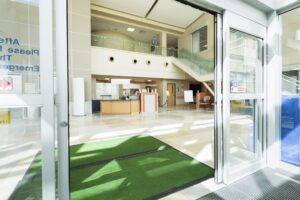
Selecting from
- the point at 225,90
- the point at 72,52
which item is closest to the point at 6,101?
the point at 225,90

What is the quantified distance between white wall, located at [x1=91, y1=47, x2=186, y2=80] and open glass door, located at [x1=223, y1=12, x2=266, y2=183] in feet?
32.0

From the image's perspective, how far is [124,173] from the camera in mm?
2561

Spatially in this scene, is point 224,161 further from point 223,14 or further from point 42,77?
point 42,77

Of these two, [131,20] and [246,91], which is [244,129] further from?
[131,20]

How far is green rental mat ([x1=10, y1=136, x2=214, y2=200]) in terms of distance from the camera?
2.03 metres

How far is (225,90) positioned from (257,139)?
4.16 ft

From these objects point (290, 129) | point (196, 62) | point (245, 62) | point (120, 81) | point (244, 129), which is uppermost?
point (196, 62)

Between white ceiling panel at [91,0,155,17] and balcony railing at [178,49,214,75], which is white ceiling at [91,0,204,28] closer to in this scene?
white ceiling panel at [91,0,155,17]

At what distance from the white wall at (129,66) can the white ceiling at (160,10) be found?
2.96 metres

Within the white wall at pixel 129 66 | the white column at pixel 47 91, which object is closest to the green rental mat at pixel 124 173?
the white column at pixel 47 91

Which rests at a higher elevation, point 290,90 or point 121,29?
point 121,29

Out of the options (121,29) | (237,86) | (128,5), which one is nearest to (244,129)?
(237,86)

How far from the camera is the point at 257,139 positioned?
2.79 meters

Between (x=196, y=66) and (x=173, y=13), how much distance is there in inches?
175
